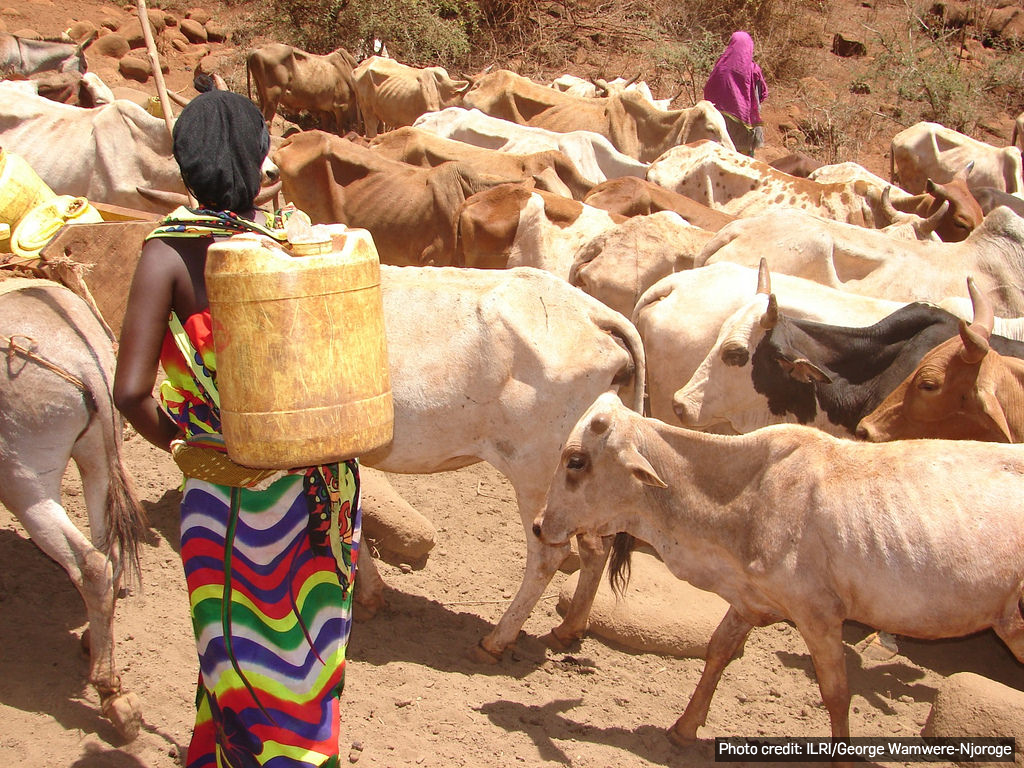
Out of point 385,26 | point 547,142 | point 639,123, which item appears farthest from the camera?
point 385,26

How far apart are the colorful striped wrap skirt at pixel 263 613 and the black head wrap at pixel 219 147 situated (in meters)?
0.77

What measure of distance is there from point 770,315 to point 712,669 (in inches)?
71.7

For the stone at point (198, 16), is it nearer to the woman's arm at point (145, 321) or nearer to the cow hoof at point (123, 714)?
the cow hoof at point (123, 714)

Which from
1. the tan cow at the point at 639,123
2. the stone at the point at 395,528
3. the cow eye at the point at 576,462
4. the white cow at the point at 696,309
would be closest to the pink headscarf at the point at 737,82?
the tan cow at the point at 639,123

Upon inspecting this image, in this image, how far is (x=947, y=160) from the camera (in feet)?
38.4

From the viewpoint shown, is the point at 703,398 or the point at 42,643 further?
the point at 703,398

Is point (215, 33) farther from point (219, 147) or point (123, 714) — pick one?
point (219, 147)

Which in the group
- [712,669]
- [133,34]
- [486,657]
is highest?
[712,669]

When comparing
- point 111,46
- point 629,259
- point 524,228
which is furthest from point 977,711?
point 111,46

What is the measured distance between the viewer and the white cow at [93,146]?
8422mm

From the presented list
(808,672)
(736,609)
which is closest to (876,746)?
(808,672)

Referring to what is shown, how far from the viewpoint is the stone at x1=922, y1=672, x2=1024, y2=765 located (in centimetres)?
369

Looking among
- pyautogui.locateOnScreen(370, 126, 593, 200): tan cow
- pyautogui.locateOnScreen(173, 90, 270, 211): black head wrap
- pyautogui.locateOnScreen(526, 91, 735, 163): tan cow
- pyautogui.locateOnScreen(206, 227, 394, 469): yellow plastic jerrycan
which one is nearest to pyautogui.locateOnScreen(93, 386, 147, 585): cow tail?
pyautogui.locateOnScreen(173, 90, 270, 211): black head wrap

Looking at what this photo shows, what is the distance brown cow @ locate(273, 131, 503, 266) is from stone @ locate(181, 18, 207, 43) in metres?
15.0
